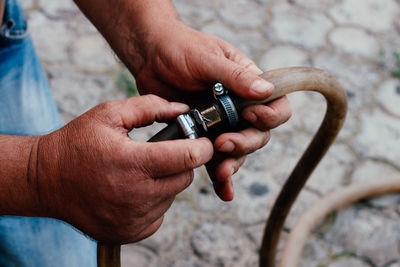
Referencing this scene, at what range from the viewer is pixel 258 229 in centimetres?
155

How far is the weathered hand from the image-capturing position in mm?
781

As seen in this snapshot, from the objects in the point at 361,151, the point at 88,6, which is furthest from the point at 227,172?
the point at 361,151

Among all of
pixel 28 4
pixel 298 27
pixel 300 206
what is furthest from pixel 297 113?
pixel 28 4

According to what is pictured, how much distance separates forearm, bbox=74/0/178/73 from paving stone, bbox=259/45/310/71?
1.09 meters

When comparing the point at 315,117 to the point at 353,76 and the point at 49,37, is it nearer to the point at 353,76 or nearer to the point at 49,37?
the point at 353,76

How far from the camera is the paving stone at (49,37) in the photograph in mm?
2012

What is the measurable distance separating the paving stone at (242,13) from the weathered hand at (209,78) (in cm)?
130

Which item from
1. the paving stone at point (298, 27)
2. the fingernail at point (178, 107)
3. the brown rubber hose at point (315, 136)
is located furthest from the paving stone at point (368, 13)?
the fingernail at point (178, 107)

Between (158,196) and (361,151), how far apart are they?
1297 millimetres

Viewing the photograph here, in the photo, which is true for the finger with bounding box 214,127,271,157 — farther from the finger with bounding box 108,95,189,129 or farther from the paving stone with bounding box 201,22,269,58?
the paving stone with bounding box 201,22,269,58

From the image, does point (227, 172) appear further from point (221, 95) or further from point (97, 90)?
point (97, 90)

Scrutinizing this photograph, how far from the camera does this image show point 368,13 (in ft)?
7.52

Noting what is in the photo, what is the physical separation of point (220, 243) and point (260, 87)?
35.5 inches

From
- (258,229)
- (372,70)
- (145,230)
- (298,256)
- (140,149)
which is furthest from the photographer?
(372,70)
